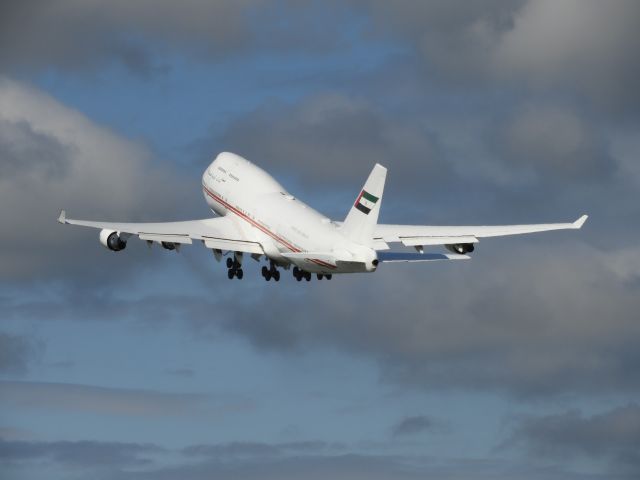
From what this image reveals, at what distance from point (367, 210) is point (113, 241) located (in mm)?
20690

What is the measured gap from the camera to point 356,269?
89.5 m

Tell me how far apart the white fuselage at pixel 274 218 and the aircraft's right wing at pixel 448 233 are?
5.30m

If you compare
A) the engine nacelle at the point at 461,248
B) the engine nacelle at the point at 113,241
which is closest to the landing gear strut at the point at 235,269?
the engine nacelle at the point at 113,241

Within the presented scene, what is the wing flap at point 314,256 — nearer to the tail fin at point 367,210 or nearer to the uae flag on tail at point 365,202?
the tail fin at point 367,210

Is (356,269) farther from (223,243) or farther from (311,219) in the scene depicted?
(223,243)

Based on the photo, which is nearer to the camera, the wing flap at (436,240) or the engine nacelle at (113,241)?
the wing flap at (436,240)

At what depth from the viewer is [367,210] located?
290ft

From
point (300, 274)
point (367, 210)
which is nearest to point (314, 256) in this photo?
point (367, 210)

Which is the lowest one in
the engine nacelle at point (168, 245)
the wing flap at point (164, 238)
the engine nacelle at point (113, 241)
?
the engine nacelle at point (168, 245)

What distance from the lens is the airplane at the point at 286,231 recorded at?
88.9 m

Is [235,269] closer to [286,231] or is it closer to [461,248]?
[286,231]

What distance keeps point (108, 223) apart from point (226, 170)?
10.6 m

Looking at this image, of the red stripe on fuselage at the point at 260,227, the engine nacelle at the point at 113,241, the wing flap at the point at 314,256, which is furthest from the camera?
the engine nacelle at the point at 113,241

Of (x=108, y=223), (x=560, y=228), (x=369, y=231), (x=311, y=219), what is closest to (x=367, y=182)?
(x=369, y=231)
